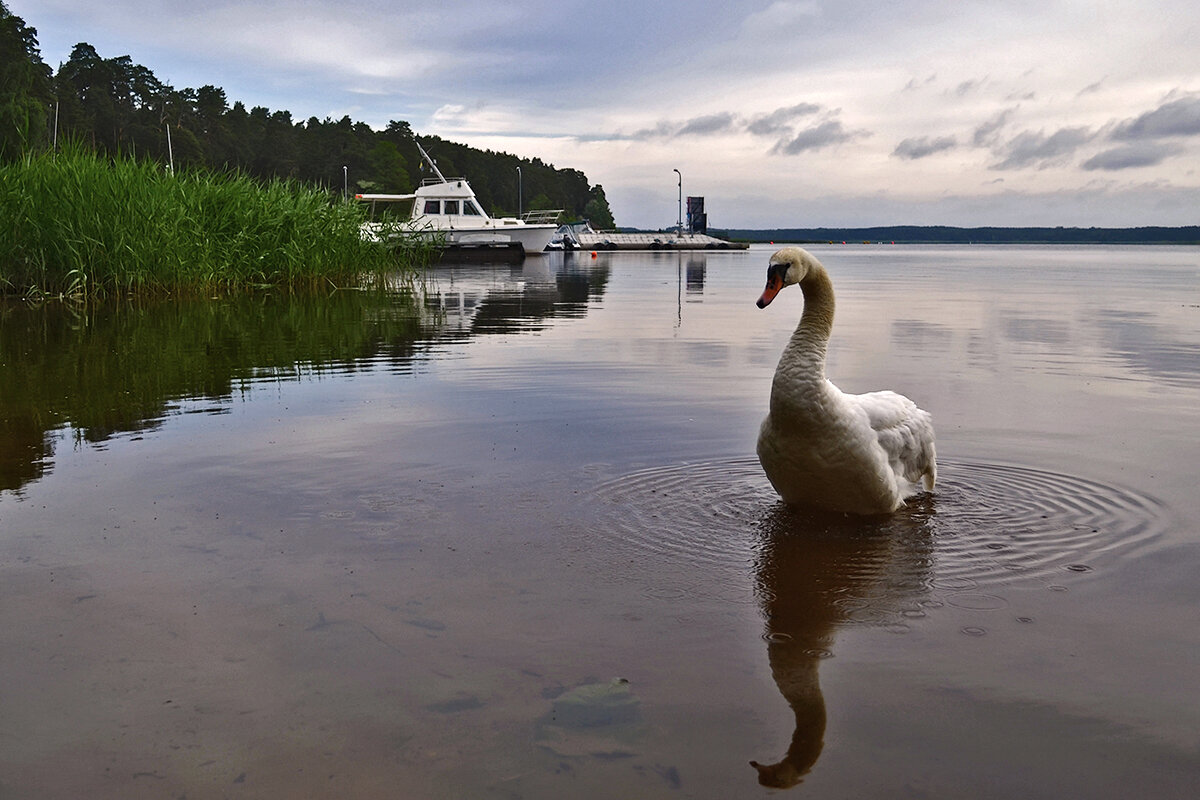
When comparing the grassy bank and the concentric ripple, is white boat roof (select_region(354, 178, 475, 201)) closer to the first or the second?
the grassy bank

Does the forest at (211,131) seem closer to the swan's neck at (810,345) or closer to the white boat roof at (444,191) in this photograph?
the white boat roof at (444,191)

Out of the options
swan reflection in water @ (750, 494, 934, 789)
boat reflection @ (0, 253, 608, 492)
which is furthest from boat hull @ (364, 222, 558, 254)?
swan reflection in water @ (750, 494, 934, 789)

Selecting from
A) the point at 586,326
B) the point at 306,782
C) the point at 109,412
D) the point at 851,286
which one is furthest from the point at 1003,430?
the point at 851,286

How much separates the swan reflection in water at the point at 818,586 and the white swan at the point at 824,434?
166mm

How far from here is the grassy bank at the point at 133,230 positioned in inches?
694

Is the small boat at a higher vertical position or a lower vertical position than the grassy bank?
higher

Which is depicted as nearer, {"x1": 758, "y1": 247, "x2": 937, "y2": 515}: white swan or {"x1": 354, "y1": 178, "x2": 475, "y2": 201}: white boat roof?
{"x1": 758, "y1": 247, "x2": 937, "y2": 515}: white swan

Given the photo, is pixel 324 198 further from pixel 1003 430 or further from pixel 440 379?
pixel 1003 430

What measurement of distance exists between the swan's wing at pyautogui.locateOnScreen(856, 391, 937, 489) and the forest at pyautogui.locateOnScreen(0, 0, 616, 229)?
64357 mm

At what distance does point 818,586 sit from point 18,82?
75168 mm

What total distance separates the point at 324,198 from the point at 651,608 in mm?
21884

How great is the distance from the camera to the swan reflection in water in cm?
333

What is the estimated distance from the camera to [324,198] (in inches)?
957

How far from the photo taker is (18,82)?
65.8 m
